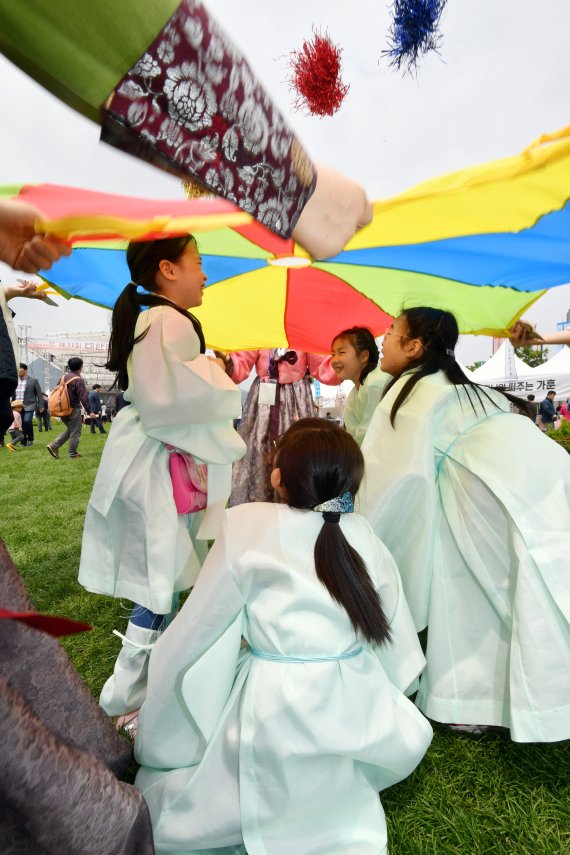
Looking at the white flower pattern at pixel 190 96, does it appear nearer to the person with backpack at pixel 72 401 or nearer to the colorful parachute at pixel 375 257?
the colorful parachute at pixel 375 257

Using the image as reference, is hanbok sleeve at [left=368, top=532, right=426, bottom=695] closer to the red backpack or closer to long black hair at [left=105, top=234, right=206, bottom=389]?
long black hair at [left=105, top=234, right=206, bottom=389]

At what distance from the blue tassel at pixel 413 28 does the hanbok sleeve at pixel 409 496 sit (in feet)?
3.69

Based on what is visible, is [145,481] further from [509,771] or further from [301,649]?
[509,771]

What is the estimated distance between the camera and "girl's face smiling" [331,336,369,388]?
361 centimetres

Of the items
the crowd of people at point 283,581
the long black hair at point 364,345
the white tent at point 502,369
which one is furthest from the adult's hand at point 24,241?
the white tent at point 502,369

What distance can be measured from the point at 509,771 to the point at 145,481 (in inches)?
60.9

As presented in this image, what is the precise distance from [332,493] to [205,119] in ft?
3.56

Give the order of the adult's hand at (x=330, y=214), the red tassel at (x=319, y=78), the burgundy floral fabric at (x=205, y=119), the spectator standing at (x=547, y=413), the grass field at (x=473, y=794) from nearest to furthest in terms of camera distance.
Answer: the burgundy floral fabric at (x=205, y=119), the adult's hand at (x=330, y=214), the red tassel at (x=319, y=78), the grass field at (x=473, y=794), the spectator standing at (x=547, y=413)

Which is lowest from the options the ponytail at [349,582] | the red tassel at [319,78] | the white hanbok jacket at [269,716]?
the white hanbok jacket at [269,716]

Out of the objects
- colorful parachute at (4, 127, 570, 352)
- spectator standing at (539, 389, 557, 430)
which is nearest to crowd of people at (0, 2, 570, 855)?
colorful parachute at (4, 127, 570, 352)

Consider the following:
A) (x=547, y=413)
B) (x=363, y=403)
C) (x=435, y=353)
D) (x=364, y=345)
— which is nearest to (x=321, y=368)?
(x=364, y=345)

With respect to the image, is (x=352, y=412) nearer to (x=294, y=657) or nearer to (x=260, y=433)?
(x=260, y=433)

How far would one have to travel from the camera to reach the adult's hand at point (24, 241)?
883mm

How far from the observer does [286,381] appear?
456 centimetres
